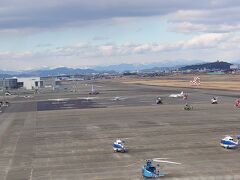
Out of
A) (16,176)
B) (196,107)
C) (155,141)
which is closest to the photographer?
(16,176)

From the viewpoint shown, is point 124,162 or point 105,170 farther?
point 124,162

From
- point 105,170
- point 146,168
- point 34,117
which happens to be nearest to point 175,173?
point 146,168

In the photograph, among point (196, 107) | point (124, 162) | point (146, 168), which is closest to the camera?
point (146, 168)

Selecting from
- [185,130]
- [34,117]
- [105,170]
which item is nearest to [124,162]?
[105,170]

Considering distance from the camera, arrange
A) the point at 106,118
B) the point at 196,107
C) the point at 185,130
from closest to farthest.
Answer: the point at 185,130 → the point at 106,118 → the point at 196,107

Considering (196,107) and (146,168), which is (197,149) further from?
(196,107)

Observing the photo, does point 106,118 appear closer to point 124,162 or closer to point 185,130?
point 185,130
